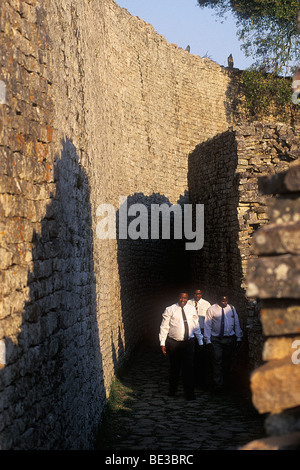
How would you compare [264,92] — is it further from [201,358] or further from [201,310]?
[201,358]

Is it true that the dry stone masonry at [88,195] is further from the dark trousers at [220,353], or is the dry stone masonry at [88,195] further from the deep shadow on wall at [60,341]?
the dark trousers at [220,353]

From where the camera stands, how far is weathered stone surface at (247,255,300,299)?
274 cm

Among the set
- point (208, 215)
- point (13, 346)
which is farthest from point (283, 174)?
point (208, 215)

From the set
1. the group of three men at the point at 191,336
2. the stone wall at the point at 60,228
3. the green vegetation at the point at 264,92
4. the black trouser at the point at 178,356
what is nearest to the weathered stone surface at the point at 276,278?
the stone wall at the point at 60,228

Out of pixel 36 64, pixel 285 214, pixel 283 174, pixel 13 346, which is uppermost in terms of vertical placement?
pixel 36 64

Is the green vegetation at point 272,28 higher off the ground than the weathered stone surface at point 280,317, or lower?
higher

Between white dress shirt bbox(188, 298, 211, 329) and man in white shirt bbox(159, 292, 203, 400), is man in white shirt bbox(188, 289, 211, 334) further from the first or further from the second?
man in white shirt bbox(159, 292, 203, 400)

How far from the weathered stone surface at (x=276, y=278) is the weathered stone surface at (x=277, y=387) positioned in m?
0.35

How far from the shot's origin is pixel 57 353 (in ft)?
17.2

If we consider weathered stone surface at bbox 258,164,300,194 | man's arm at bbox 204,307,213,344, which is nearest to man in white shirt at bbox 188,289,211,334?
man's arm at bbox 204,307,213,344

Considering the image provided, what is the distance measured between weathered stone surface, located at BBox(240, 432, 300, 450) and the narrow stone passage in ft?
12.2

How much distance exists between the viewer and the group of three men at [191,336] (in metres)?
9.80

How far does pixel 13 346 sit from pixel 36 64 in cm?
235
